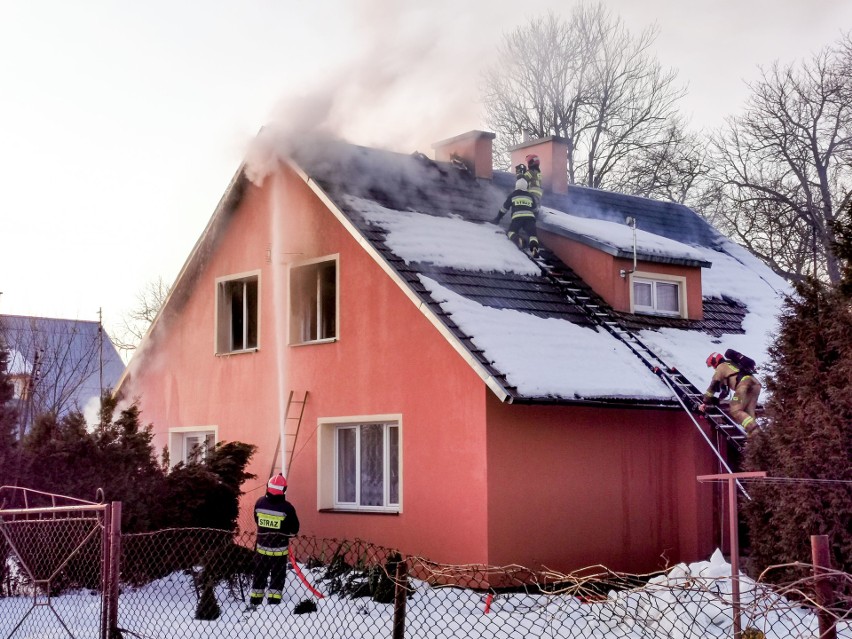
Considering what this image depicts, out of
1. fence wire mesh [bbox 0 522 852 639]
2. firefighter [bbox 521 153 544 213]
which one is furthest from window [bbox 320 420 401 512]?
firefighter [bbox 521 153 544 213]

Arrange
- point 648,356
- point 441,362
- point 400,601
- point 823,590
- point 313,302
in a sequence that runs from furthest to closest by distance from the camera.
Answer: point 313,302 → point 648,356 → point 441,362 → point 400,601 → point 823,590

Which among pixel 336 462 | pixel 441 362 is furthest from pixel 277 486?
pixel 336 462

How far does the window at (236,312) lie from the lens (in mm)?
17031

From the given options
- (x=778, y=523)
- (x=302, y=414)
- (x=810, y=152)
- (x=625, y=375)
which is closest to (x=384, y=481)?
(x=302, y=414)

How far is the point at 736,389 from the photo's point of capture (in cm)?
1367

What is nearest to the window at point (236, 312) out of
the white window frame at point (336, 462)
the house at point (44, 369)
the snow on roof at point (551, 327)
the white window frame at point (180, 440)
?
the white window frame at point (180, 440)

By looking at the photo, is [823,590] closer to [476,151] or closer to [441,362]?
[441,362]

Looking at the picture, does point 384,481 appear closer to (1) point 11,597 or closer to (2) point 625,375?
(2) point 625,375

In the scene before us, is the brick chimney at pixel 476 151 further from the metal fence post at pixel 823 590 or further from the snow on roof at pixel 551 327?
the metal fence post at pixel 823 590

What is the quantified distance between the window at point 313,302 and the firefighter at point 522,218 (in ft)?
9.27

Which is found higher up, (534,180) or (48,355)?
(534,180)

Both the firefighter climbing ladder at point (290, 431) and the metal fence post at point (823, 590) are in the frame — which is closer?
the metal fence post at point (823, 590)

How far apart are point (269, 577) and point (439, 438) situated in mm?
3055

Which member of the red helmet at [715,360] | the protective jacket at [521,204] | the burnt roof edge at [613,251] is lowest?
the red helmet at [715,360]
